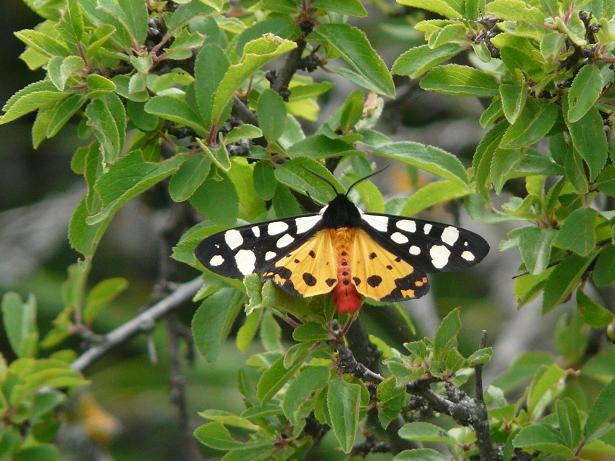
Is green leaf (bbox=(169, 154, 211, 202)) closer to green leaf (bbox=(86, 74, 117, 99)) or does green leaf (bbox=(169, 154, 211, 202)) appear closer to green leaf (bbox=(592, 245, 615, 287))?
green leaf (bbox=(86, 74, 117, 99))

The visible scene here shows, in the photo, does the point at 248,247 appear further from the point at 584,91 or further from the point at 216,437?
the point at 584,91

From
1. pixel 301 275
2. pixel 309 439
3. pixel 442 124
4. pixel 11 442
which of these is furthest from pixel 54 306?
pixel 301 275

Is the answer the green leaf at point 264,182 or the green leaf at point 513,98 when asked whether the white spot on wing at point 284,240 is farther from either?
the green leaf at point 513,98

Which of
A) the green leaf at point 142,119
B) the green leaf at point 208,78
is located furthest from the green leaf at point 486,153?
the green leaf at point 142,119

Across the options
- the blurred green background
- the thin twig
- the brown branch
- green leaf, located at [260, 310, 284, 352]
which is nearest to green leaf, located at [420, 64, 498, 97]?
the brown branch

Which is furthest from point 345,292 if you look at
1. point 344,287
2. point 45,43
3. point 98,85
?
point 45,43

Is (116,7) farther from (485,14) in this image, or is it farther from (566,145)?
(566,145)
